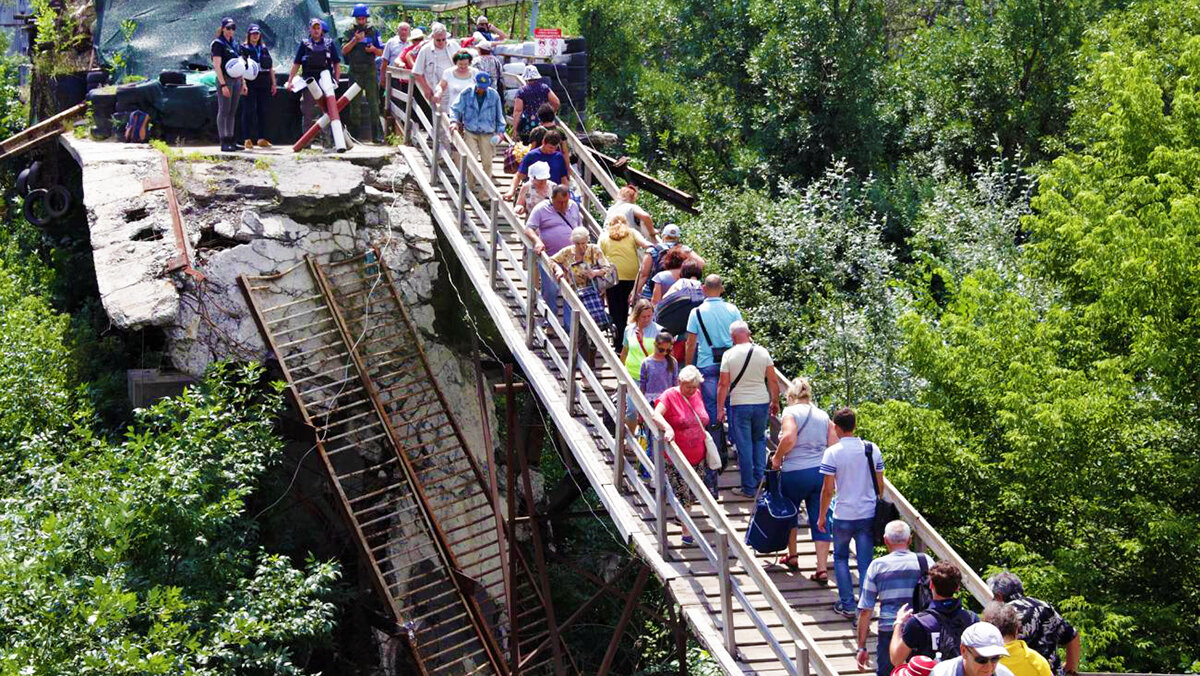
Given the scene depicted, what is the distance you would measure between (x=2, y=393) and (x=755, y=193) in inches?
478

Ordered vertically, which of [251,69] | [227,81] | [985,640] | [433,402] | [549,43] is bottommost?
[433,402]

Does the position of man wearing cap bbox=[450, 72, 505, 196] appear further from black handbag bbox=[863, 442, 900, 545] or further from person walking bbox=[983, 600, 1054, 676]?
person walking bbox=[983, 600, 1054, 676]

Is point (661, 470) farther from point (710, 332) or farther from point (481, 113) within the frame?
point (481, 113)

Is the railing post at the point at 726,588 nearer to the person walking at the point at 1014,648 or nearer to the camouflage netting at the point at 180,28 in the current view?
the person walking at the point at 1014,648

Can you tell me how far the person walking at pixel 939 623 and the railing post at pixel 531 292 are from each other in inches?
214

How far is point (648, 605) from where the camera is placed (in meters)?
18.6

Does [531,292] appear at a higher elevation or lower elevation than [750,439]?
higher

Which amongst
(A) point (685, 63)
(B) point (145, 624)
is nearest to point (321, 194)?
(B) point (145, 624)

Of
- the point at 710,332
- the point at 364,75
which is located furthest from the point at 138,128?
the point at 710,332

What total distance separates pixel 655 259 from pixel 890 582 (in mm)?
5104

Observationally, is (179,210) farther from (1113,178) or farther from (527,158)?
(1113,178)

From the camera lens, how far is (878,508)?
10328 millimetres

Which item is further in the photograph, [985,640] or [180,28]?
[180,28]

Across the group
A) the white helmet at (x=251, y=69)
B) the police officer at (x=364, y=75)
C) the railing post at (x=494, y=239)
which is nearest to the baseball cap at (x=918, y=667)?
the railing post at (x=494, y=239)
